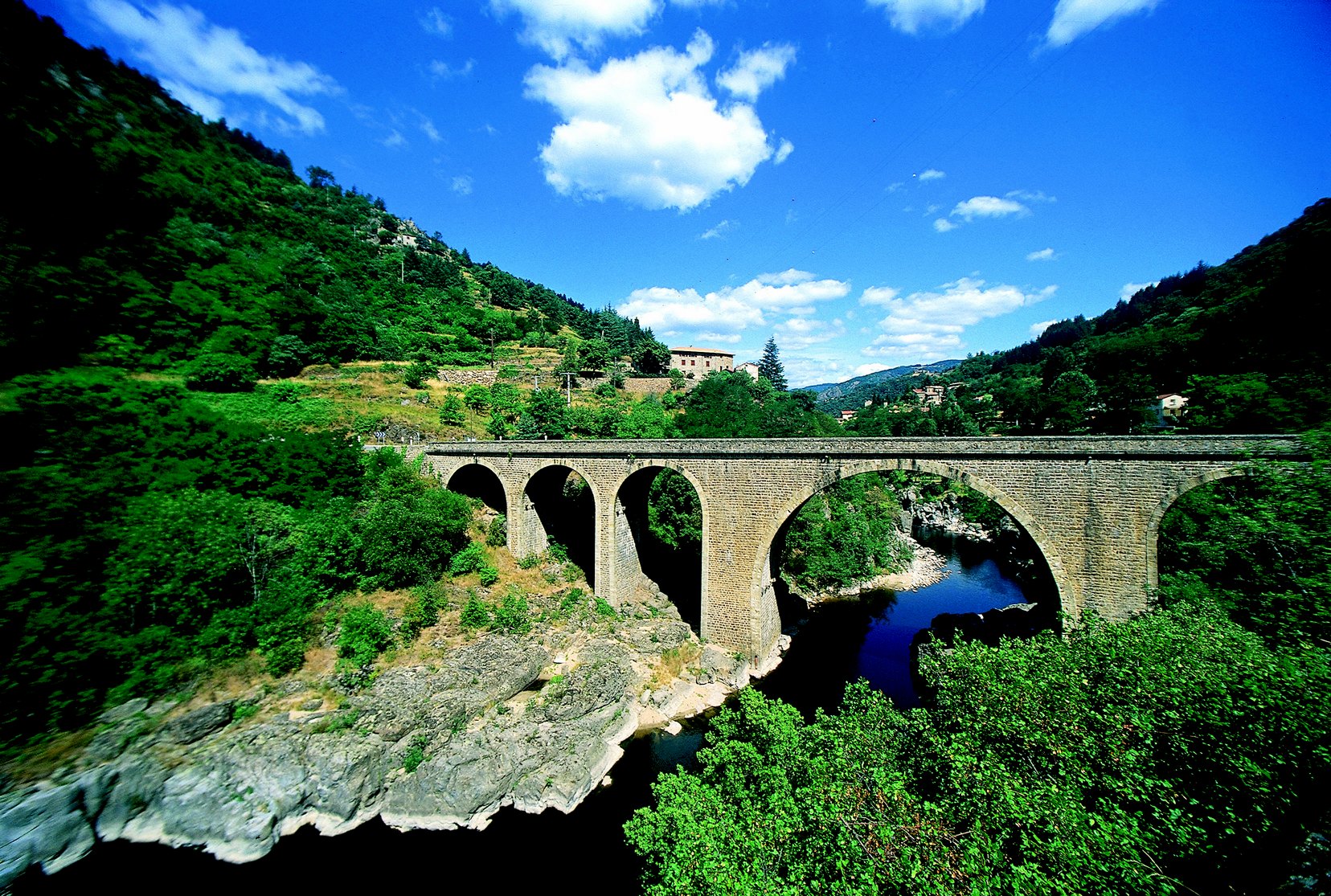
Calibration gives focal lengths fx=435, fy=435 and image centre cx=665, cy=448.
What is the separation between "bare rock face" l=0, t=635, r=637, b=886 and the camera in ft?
33.0

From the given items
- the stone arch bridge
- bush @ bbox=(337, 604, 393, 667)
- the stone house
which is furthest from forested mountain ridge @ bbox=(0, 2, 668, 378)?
the stone arch bridge

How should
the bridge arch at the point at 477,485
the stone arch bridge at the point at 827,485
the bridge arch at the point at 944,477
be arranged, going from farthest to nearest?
1. the bridge arch at the point at 477,485
2. the bridge arch at the point at 944,477
3. the stone arch bridge at the point at 827,485

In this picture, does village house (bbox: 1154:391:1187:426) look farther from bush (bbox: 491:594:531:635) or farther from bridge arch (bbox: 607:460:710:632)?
bush (bbox: 491:594:531:635)

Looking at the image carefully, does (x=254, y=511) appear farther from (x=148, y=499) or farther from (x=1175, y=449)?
(x=1175, y=449)

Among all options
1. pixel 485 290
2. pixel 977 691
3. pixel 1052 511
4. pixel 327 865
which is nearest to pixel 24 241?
pixel 327 865

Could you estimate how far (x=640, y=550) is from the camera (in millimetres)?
22438

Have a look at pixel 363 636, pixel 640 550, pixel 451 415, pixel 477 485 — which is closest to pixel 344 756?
pixel 363 636

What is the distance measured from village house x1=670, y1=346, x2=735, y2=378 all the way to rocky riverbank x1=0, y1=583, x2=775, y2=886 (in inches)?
2165

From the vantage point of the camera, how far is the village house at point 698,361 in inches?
2675

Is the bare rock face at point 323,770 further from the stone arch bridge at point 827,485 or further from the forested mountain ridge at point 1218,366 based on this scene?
the forested mountain ridge at point 1218,366

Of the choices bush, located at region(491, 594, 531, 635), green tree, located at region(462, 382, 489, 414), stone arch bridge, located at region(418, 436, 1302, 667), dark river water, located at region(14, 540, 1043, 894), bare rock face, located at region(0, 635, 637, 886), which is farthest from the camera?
green tree, located at region(462, 382, 489, 414)

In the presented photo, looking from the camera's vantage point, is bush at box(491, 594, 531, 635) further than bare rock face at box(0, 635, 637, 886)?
Yes

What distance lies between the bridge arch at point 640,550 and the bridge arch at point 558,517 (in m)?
1.01

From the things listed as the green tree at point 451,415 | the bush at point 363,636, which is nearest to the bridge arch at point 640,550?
the bush at point 363,636
